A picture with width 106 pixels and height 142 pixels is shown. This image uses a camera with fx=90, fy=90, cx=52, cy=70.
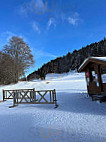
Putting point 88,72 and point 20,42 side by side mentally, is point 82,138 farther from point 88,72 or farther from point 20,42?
point 20,42

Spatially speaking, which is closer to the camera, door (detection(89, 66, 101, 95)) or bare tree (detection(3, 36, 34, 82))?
door (detection(89, 66, 101, 95))

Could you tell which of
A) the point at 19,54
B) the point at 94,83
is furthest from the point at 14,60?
the point at 94,83

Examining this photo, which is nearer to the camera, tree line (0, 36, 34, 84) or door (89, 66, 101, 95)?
door (89, 66, 101, 95)

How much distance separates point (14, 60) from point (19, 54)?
1.88 metres

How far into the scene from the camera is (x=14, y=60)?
68.4ft

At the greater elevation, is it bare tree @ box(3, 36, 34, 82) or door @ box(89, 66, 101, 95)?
bare tree @ box(3, 36, 34, 82)

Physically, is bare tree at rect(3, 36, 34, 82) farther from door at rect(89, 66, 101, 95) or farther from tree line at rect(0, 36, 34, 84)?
door at rect(89, 66, 101, 95)

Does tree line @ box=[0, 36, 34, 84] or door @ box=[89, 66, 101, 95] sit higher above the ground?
tree line @ box=[0, 36, 34, 84]

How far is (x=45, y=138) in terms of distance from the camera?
8.64 ft

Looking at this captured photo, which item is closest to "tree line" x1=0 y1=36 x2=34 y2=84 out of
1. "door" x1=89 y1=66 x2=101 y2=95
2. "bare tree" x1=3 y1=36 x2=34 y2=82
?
"bare tree" x1=3 y1=36 x2=34 y2=82

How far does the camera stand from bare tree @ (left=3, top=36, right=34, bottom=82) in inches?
824

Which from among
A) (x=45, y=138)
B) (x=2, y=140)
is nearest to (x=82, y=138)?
(x=45, y=138)

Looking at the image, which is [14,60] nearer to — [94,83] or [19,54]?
[19,54]

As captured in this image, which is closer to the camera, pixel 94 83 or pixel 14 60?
pixel 94 83
